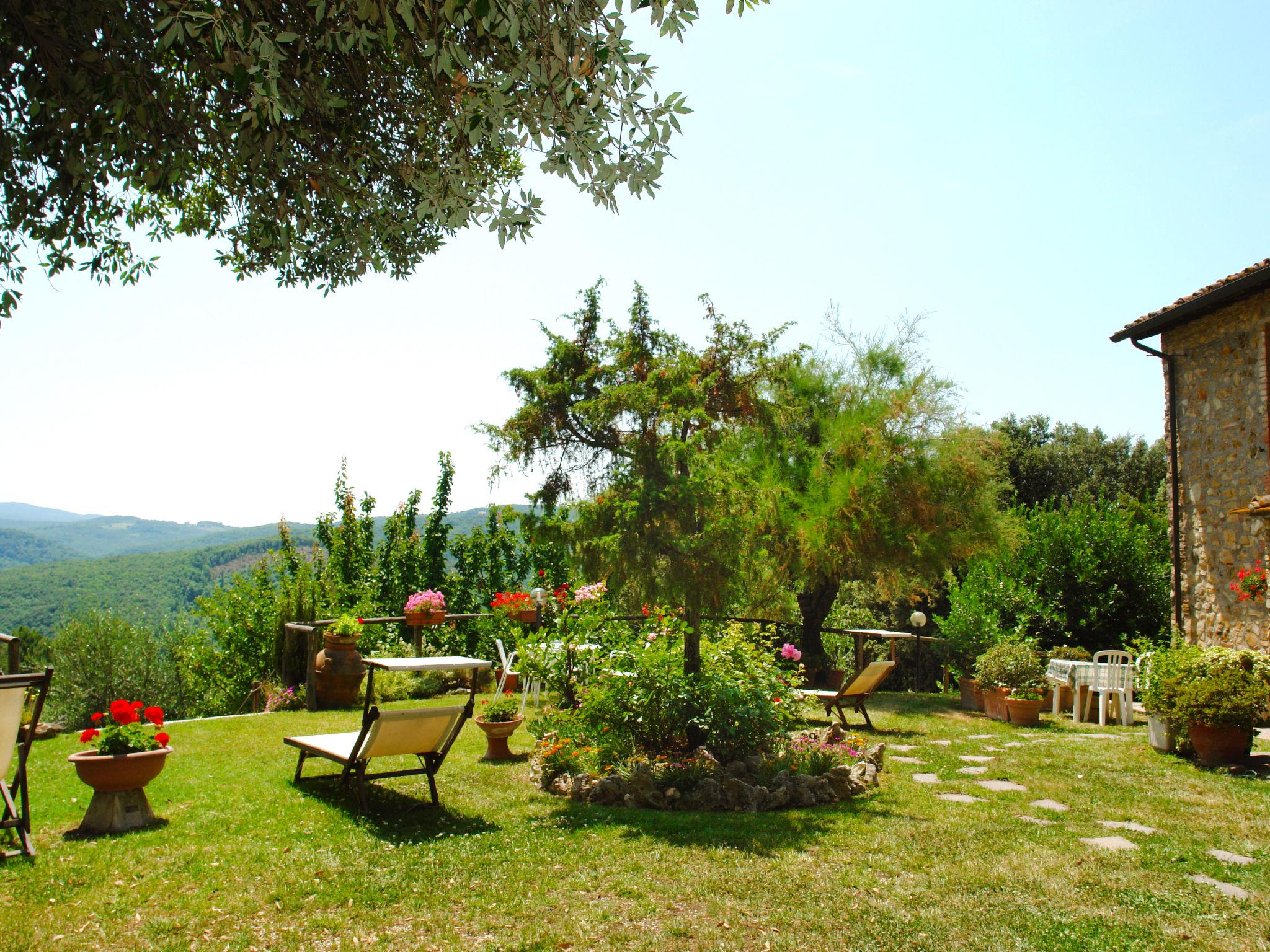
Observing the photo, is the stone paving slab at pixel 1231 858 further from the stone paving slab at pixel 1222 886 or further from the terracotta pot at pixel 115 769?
the terracotta pot at pixel 115 769

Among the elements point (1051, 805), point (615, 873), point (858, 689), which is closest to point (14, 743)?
point (615, 873)

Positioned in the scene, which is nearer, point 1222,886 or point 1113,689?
point 1222,886

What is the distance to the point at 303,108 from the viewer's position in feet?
11.3

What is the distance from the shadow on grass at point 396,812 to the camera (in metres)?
4.50

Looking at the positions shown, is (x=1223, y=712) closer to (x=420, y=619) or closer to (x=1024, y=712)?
(x=1024, y=712)

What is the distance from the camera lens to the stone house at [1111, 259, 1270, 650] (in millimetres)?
8180

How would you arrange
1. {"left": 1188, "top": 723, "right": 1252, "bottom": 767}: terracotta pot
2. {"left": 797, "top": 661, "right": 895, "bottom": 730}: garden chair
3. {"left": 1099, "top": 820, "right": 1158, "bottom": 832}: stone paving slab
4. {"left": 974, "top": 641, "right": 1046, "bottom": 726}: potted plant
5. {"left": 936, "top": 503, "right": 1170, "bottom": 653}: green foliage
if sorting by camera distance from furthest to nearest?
{"left": 936, "top": 503, "right": 1170, "bottom": 653}: green foliage < {"left": 974, "top": 641, "right": 1046, "bottom": 726}: potted plant < {"left": 797, "top": 661, "right": 895, "bottom": 730}: garden chair < {"left": 1188, "top": 723, "right": 1252, "bottom": 767}: terracotta pot < {"left": 1099, "top": 820, "right": 1158, "bottom": 832}: stone paving slab

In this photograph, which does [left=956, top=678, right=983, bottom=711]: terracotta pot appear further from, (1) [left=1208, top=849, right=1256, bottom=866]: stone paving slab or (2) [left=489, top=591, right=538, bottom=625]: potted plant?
(1) [left=1208, top=849, right=1256, bottom=866]: stone paving slab

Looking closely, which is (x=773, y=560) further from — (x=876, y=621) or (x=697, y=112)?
(x=697, y=112)

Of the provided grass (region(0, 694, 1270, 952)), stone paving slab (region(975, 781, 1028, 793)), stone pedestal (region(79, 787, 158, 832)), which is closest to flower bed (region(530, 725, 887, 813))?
grass (region(0, 694, 1270, 952))

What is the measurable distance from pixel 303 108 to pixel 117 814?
12.2 ft

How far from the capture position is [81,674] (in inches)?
564

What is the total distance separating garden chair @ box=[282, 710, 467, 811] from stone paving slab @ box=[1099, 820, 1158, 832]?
3.88m

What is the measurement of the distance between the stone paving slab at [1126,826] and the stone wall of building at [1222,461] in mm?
4446
